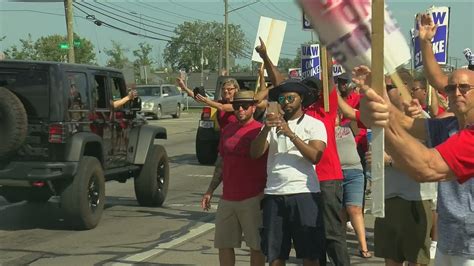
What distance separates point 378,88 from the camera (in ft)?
8.60

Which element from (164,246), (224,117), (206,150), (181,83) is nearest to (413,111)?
(224,117)

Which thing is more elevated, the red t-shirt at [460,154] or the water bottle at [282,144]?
the red t-shirt at [460,154]

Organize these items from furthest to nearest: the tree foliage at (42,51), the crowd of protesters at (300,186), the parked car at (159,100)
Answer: the tree foliage at (42,51)
the parked car at (159,100)
the crowd of protesters at (300,186)

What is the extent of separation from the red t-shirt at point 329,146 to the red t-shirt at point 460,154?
7.53 feet

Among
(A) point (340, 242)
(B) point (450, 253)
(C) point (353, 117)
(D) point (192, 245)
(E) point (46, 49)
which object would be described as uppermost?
(E) point (46, 49)

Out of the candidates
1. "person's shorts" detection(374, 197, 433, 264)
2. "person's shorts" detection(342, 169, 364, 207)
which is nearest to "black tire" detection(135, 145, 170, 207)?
"person's shorts" detection(342, 169, 364, 207)

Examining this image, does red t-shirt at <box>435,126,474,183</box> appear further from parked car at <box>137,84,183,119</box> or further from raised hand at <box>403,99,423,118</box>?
parked car at <box>137,84,183,119</box>

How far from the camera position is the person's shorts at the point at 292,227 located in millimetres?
4848

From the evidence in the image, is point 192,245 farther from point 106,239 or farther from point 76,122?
point 76,122

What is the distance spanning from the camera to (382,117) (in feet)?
8.83

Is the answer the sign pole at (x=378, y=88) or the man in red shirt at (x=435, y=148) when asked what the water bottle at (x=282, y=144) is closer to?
the man in red shirt at (x=435, y=148)

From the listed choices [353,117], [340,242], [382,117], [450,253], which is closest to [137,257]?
[340,242]

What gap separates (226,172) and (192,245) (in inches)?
91.5

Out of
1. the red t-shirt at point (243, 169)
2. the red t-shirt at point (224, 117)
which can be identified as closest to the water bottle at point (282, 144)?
the red t-shirt at point (243, 169)
